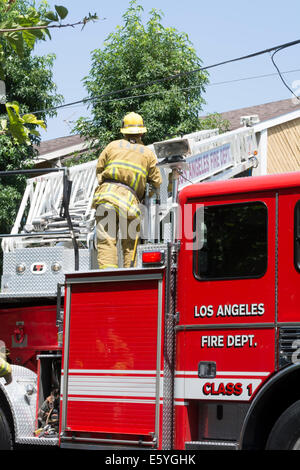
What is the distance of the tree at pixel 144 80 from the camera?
18281 mm

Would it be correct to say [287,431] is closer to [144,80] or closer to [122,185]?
[122,185]

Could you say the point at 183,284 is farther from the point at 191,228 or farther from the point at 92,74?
the point at 92,74

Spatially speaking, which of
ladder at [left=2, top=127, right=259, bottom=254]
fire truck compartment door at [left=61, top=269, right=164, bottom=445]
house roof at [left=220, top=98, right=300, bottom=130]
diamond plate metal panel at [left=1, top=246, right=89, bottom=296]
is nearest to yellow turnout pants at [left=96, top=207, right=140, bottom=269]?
diamond plate metal panel at [left=1, top=246, right=89, bottom=296]

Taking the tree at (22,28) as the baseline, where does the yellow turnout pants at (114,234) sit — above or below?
below

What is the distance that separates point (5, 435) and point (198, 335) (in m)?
2.00

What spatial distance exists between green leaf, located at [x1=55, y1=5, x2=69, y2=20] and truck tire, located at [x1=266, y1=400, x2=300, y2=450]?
2808 millimetres

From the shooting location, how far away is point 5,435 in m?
6.56

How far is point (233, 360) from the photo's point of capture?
5.43 metres

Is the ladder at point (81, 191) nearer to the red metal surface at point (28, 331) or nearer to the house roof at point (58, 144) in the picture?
the red metal surface at point (28, 331)

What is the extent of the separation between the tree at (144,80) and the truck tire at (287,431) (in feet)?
43.5

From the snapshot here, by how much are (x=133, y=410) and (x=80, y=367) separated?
57 cm

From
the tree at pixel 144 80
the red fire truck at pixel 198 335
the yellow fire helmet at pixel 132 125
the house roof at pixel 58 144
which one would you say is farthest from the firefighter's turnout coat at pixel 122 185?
the house roof at pixel 58 144

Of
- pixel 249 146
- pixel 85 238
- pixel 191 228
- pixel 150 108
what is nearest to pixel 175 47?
pixel 150 108

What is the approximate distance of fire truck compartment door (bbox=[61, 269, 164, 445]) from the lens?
18.9ft
